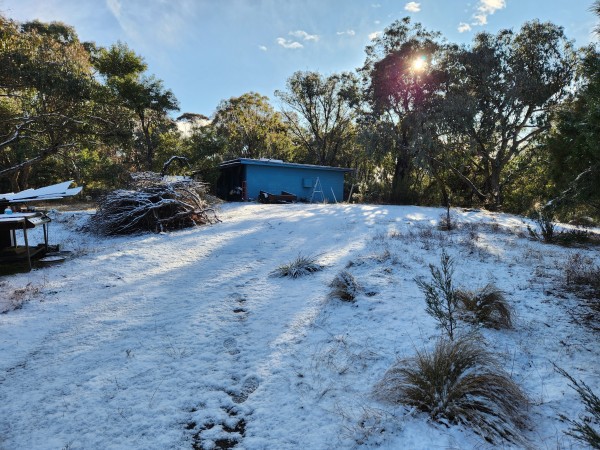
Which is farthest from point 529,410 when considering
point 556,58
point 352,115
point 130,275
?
point 352,115

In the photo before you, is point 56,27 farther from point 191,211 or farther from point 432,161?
point 432,161

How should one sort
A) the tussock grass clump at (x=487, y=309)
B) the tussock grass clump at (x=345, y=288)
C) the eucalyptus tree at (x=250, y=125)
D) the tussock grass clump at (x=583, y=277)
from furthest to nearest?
the eucalyptus tree at (x=250, y=125)
the tussock grass clump at (x=583, y=277)
the tussock grass clump at (x=345, y=288)
the tussock grass clump at (x=487, y=309)

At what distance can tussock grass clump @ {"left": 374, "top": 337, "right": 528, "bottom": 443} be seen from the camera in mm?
2172

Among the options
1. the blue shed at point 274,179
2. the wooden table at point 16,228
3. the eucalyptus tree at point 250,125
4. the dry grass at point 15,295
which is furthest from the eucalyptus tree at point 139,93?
the dry grass at point 15,295

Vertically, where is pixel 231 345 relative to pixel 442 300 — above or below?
below

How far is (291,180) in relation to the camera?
2230 centimetres

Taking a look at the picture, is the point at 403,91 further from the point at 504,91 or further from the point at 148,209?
the point at 148,209

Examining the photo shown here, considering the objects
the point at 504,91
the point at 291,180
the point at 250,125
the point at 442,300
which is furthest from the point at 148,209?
the point at 250,125

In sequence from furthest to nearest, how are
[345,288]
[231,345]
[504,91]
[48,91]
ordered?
[504,91] → [48,91] → [345,288] → [231,345]

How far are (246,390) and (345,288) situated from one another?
220cm

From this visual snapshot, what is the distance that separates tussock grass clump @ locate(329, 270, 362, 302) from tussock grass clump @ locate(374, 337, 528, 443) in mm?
1806

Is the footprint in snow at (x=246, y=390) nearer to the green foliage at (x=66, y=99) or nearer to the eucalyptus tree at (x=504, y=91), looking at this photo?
the green foliage at (x=66, y=99)

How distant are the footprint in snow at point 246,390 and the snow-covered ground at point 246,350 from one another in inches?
0.5

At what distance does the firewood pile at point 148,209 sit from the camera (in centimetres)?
938
